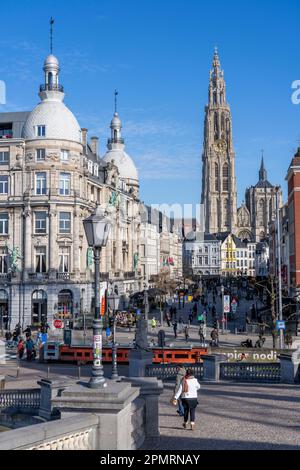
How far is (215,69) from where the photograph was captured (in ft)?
619

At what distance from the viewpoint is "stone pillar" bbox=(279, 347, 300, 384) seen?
22062 mm

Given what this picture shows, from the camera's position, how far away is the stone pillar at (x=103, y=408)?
31.6 ft

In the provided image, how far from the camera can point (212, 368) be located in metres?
23.4

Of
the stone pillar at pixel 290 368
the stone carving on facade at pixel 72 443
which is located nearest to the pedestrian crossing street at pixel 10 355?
the stone pillar at pixel 290 368

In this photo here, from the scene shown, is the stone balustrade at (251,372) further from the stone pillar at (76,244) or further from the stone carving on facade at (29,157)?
the stone carving on facade at (29,157)

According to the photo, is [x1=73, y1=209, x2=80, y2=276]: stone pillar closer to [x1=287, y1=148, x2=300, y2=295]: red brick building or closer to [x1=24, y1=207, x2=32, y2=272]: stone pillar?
[x1=24, y1=207, x2=32, y2=272]: stone pillar

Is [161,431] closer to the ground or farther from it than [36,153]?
closer to the ground

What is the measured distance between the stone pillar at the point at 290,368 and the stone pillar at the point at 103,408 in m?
13.3

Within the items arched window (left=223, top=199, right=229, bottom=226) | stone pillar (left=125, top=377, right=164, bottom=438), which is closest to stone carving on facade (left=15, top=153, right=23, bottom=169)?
stone pillar (left=125, top=377, right=164, bottom=438)

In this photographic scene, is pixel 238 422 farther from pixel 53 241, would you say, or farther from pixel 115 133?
pixel 115 133

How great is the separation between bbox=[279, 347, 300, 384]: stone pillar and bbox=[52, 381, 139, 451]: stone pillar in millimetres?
13325

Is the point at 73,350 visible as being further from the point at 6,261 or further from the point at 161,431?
the point at 6,261
